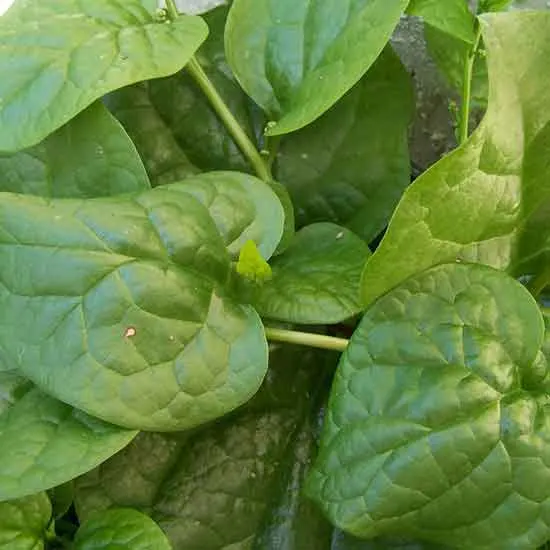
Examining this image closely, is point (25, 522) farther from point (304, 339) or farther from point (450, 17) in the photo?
point (450, 17)

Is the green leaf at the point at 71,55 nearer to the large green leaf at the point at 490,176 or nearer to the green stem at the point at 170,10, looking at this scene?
the green stem at the point at 170,10

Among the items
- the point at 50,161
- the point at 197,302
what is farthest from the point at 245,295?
the point at 50,161

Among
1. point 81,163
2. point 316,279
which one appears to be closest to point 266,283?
point 316,279

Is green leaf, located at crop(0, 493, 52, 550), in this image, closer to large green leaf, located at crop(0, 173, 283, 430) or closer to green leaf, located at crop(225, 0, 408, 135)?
large green leaf, located at crop(0, 173, 283, 430)

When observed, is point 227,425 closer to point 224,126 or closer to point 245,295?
point 245,295

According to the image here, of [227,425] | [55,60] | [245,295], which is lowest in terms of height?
[227,425]

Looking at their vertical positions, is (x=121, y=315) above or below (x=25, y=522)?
above
